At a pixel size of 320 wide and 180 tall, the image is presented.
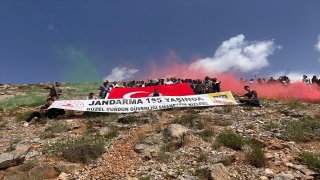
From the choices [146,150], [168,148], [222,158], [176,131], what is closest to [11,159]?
[146,150]

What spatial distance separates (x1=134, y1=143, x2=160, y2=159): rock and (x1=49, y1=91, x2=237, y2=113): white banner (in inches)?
216

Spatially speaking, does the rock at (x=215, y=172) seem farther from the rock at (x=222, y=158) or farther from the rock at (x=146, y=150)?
the rock at (x=146, y=150)

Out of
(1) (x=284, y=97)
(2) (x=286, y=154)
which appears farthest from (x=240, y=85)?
(2) (x=286, y=154)

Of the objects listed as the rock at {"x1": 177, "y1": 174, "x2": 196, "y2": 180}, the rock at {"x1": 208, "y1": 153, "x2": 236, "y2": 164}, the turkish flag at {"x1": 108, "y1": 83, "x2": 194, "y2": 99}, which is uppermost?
the turkish flag at {"x1": 108, "y1": 83, "x2": 194, "y2": 99}

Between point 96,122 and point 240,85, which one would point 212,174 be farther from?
point 240,85

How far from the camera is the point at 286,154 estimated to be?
7.54m

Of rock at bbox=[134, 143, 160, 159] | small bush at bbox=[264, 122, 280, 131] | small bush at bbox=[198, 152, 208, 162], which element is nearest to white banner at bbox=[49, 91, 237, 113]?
small bush at bbox=[264, 122, 280, 131]

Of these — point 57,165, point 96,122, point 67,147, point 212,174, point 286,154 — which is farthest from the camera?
point 96,122

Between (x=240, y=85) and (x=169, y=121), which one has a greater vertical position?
(x=240, y=85)

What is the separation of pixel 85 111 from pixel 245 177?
9.34 meters

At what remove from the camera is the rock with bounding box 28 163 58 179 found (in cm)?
661

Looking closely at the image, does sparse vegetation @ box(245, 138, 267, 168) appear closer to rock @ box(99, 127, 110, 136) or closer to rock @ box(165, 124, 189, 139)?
rock @ box(165, 124, 189, 139)

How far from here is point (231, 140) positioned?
26.8 feet

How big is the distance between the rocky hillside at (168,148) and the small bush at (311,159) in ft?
0.07
